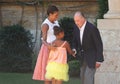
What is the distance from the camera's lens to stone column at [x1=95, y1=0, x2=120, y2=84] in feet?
32.4

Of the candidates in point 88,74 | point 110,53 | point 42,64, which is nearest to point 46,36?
point 42,64

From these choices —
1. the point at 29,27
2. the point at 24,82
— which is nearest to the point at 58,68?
the point at 24,82

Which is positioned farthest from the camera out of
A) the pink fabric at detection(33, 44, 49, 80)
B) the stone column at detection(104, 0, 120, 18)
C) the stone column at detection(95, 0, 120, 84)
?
the stone column at detection(104, 0, 120, 18)

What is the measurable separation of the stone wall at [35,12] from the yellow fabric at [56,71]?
6952mm

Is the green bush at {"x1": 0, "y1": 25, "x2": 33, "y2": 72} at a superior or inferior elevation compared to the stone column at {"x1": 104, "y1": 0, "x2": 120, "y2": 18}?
inferior

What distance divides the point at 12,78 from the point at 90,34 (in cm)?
504

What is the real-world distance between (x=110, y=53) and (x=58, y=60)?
1.84m

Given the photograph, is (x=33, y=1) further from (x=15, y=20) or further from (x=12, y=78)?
(x=12, y=78)

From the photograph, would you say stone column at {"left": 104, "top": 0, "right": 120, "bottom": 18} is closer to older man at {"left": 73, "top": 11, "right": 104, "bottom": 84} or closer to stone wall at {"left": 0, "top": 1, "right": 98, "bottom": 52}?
older man at {"left": 73, "top": 11, "right": 104, "bottom": 84}

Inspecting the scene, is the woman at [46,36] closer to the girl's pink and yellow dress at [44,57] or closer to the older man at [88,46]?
the girl's pink and yellow dress at [44,57]

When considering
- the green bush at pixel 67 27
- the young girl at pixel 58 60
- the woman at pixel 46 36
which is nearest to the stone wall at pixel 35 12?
the green bush at pixel 67 27

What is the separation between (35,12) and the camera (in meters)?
15.7

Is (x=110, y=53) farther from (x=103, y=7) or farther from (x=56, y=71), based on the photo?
(x=103, y=7)

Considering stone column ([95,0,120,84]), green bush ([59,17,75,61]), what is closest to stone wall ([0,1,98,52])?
green bush ([59,17,75,61])
